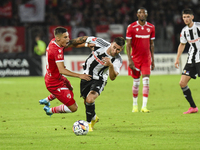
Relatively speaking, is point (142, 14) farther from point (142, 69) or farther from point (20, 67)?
point (20, 67)

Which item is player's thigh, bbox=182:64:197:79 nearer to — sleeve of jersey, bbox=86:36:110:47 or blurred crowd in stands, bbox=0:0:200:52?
sleeve of jersey, bbox=86:36:110:47

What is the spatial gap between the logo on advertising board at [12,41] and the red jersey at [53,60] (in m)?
13.8

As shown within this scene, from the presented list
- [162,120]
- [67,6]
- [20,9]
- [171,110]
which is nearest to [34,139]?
[162,120]

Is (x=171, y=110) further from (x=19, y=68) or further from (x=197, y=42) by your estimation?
(x=19, y=68)

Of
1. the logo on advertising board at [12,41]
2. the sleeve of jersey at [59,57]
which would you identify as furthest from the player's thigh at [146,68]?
the logo on advertising board at [12,41]

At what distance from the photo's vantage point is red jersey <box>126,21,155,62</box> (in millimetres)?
8875

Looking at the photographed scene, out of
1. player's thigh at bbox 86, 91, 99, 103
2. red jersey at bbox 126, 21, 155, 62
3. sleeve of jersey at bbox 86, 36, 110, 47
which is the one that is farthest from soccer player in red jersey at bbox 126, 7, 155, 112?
player's thigh at bbox 86, 91, 99, 103

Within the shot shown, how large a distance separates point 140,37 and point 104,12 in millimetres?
15864

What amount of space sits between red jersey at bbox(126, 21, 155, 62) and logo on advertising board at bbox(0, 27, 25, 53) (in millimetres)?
12493

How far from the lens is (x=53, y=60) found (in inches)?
271

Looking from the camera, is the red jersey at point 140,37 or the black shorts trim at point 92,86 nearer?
the black shorts trim at point 92,86

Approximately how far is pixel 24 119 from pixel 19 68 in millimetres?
11698

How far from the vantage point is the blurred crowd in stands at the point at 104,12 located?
23453 mm

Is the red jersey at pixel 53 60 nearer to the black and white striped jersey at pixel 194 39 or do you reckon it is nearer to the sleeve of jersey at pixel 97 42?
the sleeve of jersey at pixel 97 42
